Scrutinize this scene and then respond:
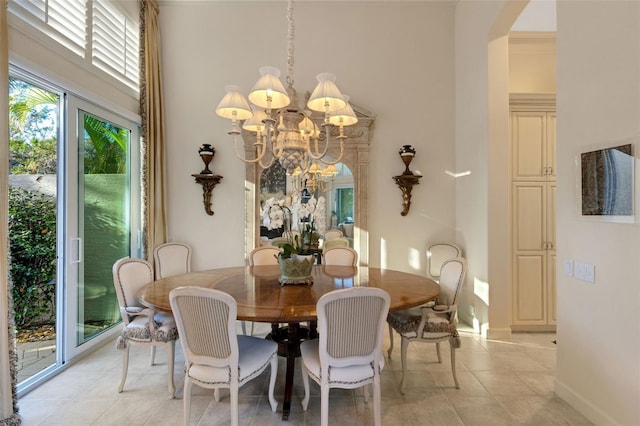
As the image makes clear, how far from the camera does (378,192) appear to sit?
4367mm

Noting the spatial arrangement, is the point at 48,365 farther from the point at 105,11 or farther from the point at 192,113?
the point at 105,11

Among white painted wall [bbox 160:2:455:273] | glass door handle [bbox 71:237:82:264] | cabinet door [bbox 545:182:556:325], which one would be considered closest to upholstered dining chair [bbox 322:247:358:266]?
white painted wall [bbox 160:2:455:273]

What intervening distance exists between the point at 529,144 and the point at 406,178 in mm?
1448

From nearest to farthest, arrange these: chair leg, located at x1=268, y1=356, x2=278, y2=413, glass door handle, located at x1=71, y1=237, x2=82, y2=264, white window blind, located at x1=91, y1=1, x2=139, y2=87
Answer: chair leg, located at x1=268, y1=356, x2=278, y2=413 → glass door handle, located at x1=71, y1=237, x2=82, y2=264 → white window blind, located at x1=91, y1=1, x2=139, y2=87

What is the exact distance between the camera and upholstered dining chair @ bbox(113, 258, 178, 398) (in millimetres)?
2332

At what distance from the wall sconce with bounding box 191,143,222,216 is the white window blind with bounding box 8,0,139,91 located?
1150mm

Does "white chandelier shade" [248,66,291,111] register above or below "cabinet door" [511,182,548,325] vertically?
above

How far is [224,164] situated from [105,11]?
208 cm

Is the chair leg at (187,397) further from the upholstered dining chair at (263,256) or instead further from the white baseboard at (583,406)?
the white baseboard at (583,406)

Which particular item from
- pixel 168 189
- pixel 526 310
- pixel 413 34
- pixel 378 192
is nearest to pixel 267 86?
pixel 378 192

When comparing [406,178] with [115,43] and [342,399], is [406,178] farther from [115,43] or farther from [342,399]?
[115,43]

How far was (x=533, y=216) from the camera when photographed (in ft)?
11.9

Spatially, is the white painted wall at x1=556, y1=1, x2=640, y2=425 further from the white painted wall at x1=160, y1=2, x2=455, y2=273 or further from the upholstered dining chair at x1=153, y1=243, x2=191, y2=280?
the upholstered dining chair at x1=153, y1=243, x2=191, y2=280

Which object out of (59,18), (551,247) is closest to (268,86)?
(59,18)
